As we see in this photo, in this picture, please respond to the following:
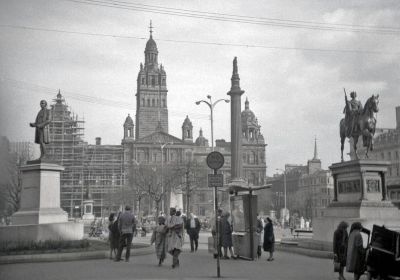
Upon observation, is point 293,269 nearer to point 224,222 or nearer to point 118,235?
point 224,222

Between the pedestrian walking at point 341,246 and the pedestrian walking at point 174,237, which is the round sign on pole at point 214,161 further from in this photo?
the pedestrian walking at point 341,246

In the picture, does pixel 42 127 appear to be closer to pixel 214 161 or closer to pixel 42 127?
pixel 42 127

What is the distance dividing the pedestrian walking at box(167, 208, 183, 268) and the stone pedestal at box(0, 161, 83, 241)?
515 centimetres

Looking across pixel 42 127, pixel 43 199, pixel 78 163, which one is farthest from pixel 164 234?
pixel 78 163

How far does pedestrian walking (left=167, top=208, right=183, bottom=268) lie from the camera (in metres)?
15.2

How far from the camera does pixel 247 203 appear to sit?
18156 millimetres

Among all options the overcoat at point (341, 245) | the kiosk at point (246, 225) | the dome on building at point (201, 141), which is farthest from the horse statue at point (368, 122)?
the dome on building at point (201, 141)

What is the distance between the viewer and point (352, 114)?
765 inches

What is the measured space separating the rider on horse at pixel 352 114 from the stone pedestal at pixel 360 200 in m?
1.36

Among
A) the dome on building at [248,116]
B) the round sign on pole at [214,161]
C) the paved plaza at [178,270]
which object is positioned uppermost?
the dome on building at [248,116]

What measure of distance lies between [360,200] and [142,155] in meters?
114

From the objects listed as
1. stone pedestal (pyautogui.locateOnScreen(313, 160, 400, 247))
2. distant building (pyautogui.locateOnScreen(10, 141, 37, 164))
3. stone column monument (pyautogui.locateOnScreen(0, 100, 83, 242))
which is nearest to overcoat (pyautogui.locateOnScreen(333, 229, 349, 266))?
stone pedestal (pyautogui.locateOnScreen(313, 160, 400, 247))

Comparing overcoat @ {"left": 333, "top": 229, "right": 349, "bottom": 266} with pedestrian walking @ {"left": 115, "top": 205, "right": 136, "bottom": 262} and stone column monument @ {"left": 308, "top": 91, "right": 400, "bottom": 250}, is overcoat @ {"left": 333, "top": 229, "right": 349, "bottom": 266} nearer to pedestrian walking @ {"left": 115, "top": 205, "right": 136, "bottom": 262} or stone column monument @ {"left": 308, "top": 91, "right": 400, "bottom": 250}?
stone column monument @ {"left": 308, "top": 91, "right": 400, "bottom": 250}

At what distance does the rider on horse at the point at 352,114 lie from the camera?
19.2m
